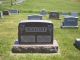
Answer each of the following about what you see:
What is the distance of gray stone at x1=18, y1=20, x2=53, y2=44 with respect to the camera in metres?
13.5

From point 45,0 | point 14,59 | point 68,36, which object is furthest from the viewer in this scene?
point 45,0

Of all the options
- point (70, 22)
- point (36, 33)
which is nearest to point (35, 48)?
point (36, 33)

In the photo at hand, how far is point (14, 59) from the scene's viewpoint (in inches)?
483

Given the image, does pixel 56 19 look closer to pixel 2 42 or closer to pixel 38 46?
pixel 2 42

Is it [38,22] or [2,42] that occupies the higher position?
[38,22]

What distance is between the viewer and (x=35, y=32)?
13711mm

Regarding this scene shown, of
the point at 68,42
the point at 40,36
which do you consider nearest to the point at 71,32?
the point at 68,42

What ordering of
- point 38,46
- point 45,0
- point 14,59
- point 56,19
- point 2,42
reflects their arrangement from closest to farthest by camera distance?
point 14,59, point 38,46, point 2,42, point 56,19, point 45,0

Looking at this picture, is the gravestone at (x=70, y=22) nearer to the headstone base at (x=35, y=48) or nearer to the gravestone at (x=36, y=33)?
the gravestone at (x=36, y=33)

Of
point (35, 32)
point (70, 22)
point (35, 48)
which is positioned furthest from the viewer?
point (70, 22)

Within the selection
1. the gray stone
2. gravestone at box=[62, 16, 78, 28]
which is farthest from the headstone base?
gravestone at box=[62, 16, 78, 28]

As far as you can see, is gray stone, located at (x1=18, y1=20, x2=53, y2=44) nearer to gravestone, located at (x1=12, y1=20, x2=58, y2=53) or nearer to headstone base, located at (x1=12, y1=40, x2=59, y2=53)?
gravestone, located at (x1=12, y1=20, x2=58, y2=53)

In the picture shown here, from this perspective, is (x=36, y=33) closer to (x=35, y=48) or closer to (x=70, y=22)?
(x=35, y=48)

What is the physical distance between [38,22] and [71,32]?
766 cm
